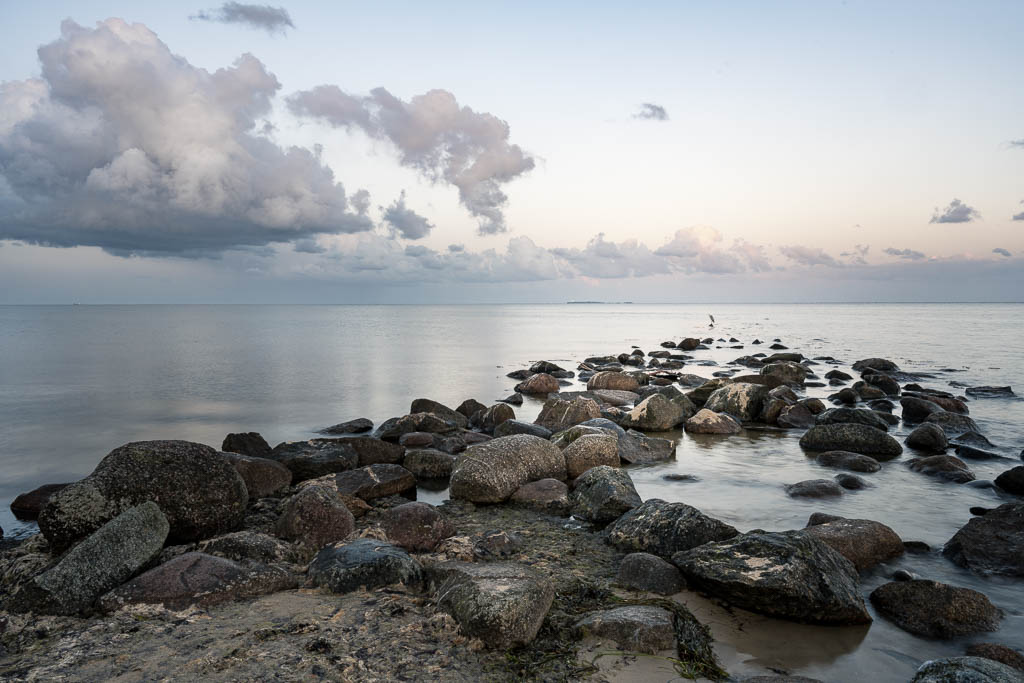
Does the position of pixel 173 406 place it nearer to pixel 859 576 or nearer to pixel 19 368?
pixel 19 368

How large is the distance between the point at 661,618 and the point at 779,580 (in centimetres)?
126

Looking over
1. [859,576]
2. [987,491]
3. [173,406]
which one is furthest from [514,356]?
[859,576]

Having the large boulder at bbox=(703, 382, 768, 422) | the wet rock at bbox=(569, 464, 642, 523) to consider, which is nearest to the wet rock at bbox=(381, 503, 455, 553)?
the wet rock at bbox=(569, 464, 642, 523)

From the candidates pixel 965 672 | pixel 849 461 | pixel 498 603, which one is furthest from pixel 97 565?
pixel 849 461

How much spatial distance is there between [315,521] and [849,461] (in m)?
9.78

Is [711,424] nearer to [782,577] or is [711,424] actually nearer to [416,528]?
[782,577]

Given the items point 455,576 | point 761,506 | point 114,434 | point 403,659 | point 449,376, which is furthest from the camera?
point 449,376

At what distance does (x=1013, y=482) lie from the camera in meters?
9.46

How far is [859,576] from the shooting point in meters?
6.27

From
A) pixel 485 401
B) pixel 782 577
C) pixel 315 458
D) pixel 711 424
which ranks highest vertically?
pixel 782 577

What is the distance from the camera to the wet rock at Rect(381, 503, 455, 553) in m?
6.68

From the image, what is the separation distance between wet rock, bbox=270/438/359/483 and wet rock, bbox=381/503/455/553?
3.48m

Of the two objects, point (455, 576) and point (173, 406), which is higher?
point (455, 576)

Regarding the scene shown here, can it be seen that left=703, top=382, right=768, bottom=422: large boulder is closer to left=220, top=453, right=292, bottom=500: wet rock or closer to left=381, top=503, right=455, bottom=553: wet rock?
left=381, top=503, right=455, bottom=553: wet rock
